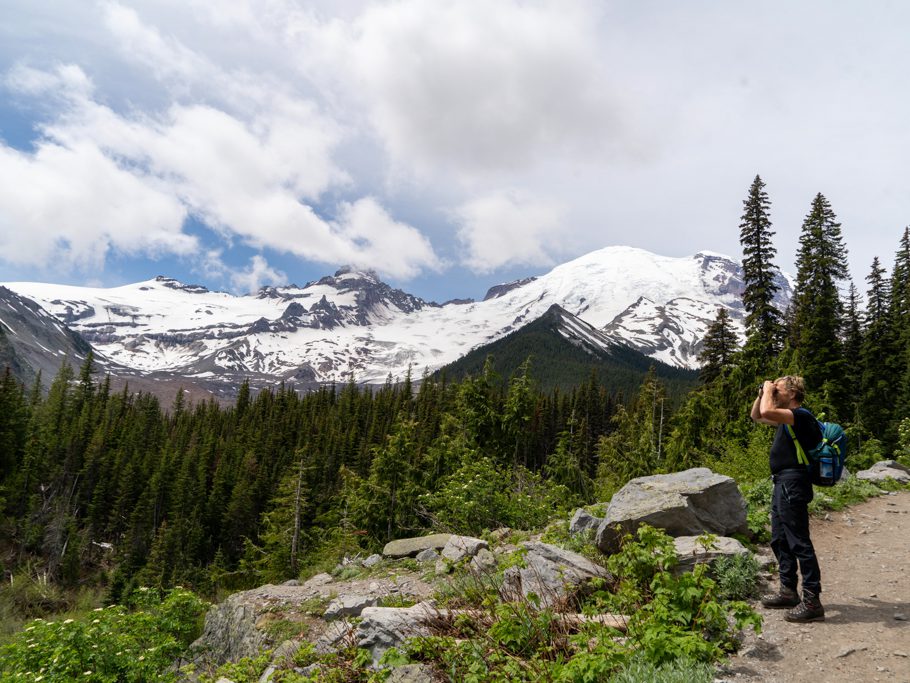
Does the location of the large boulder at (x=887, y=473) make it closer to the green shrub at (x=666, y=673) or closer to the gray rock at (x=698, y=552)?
the gray rock at (x=698, y=552)

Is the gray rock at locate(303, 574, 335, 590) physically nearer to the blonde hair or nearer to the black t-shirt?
the black t-shirt

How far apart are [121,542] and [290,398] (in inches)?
1807

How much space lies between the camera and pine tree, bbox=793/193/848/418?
28.2 meters

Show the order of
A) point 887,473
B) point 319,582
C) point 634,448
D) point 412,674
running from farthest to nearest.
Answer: point 634,448, point 887,473, point 319,582, point 412,674

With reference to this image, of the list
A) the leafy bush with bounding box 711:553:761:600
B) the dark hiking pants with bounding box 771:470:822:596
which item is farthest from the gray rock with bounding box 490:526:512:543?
the dark hiking pants with bounding box 771:470:822:596

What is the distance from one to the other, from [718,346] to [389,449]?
21.3 m

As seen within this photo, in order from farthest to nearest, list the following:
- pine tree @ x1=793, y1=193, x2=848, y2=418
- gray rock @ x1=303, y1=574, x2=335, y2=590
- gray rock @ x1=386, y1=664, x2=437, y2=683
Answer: pine tree @ x1=793, y1=193, x2=848, y2=418 → gray rock @ x1=303, y1=574, x2=335, y2=590 → gray rock @ x1=386, y1=664, x2=437, y2=683

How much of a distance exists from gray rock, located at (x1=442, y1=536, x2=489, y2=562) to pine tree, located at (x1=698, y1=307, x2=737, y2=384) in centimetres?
2487

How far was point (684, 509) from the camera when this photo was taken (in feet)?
24.2

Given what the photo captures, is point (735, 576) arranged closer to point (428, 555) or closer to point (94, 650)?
point (428, 555)

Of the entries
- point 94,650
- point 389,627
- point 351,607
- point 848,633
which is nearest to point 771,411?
point 848,633

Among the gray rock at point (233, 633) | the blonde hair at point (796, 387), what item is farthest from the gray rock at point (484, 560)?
the blonde hair at point (796, 387)

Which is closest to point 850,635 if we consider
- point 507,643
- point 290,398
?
point 507,643

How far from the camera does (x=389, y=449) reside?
24906mm
